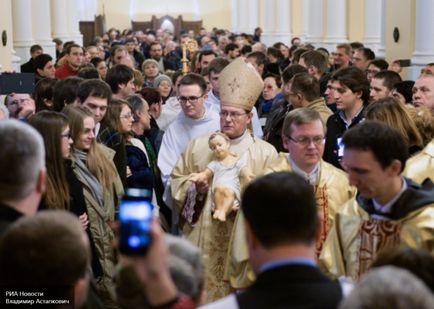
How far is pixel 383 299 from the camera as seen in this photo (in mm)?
2639

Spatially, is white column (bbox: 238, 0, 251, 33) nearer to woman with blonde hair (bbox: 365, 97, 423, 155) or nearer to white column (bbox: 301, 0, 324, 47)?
white column (bbox: 301, 0, 324, 47)

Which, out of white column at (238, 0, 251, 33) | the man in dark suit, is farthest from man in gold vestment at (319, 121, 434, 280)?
white column at (238, 0, 251, 33)

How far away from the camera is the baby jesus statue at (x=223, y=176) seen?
662cm

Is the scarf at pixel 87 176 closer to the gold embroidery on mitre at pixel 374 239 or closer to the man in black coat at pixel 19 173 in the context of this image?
the gold embroidery on mitre at pixel 374 239

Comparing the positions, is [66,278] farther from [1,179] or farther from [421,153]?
[421,153]

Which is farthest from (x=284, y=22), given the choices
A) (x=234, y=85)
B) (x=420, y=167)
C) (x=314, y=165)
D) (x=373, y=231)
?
(x=373, y=231)

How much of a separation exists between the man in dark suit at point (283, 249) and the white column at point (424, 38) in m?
10.3

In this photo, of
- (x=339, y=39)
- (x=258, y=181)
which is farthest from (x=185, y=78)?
(x=339, y=39)

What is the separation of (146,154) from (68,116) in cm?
193

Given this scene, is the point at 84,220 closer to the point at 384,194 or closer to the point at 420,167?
the point at 420,167

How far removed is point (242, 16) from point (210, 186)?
3713cm

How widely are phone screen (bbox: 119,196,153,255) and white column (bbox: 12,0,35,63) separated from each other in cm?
1758

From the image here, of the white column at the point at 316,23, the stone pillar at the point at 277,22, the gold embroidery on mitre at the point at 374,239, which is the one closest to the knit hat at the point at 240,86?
the gold embroidery on mitre at the point at 374,239

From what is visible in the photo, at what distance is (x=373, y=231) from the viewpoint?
4.77 metres
